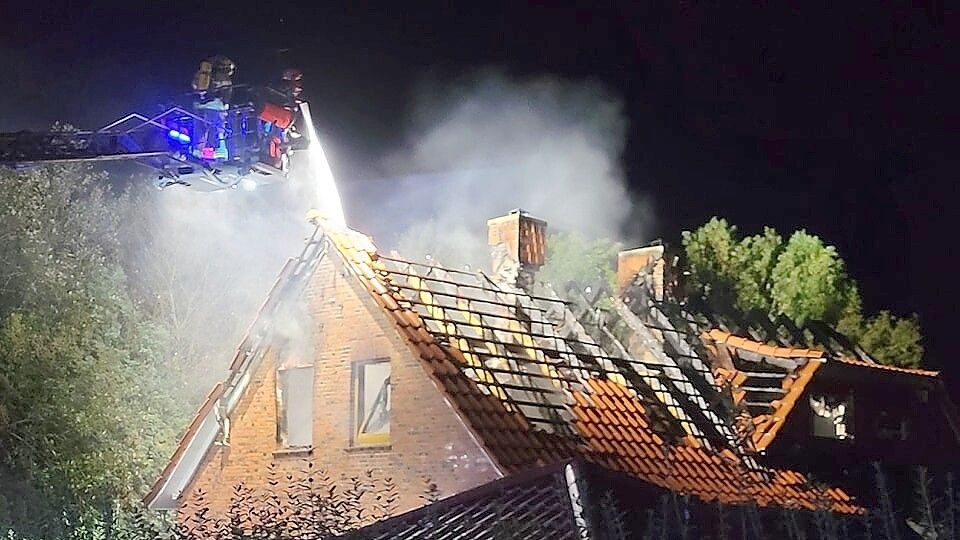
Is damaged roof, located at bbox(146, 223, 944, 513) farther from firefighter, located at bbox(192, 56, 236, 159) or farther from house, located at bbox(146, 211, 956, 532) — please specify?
firefighter, located at bbox(192, 56, 236, 159)

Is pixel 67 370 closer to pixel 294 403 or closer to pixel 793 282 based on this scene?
pixel 294 403

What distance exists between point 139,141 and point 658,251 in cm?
940

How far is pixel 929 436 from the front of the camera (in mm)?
21859

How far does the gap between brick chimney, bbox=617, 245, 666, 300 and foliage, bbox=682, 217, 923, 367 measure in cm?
1190

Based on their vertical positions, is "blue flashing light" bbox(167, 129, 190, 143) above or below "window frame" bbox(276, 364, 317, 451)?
above

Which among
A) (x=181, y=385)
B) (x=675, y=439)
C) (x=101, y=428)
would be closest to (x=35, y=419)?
(x=101, y=428)

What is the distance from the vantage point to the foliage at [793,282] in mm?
33344

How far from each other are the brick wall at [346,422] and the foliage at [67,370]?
14.5ft

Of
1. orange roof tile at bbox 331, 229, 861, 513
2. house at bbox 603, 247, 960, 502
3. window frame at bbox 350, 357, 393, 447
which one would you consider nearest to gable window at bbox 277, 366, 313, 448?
window frame at bbox 350, 357, 393, 447

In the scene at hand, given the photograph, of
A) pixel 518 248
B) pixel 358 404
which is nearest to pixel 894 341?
pixel 518 248

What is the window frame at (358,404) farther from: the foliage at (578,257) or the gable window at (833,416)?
the foliage at (578,257)

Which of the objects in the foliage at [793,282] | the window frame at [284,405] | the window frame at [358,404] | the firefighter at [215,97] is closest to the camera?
the firefighter at [215,97]

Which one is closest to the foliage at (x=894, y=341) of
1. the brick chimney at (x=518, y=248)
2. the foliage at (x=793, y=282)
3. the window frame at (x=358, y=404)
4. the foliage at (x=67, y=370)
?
the foliage at (x=793, y=282)

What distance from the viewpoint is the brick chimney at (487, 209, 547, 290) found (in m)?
17.8
